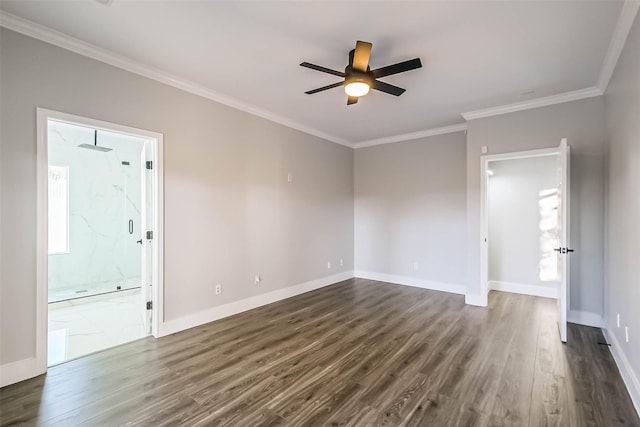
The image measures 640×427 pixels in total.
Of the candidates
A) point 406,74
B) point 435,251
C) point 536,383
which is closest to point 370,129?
point 406,74

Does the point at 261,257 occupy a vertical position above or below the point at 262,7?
below

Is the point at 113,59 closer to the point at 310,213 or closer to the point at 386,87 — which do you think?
the point at 386,87

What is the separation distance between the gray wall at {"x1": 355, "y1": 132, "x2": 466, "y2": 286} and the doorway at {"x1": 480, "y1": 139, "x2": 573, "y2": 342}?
67cm

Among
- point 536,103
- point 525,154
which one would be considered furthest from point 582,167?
point 536,103

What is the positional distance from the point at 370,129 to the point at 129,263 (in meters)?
5.28

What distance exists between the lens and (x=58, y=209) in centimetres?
498

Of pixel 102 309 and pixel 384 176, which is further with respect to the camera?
pixel 384 176

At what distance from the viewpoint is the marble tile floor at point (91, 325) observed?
298 cm

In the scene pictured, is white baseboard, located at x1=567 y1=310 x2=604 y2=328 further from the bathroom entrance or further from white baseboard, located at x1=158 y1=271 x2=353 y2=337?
the bathroom entrance

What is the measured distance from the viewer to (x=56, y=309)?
14.1 ft

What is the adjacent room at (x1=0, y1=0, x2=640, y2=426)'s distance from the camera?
2.21 meters

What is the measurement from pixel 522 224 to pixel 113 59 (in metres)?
6.18

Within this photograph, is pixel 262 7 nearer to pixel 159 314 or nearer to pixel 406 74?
pixel 406 74

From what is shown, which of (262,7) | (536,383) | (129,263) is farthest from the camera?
(129,263)
